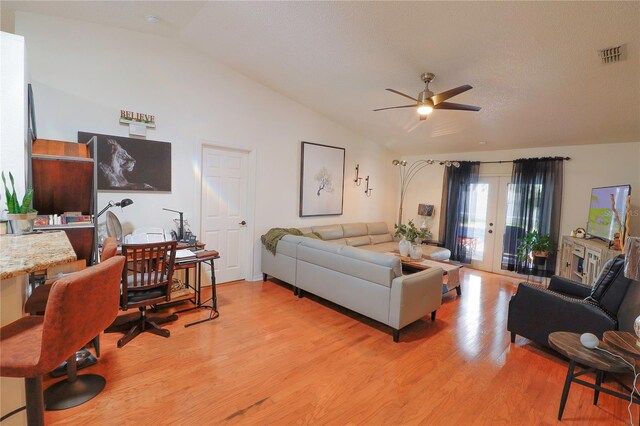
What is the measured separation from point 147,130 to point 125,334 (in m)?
2.27

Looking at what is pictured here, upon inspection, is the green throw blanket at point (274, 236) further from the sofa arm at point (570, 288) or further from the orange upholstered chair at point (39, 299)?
the sofa arm at point (570, 288)

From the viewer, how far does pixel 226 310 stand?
11.5 ft

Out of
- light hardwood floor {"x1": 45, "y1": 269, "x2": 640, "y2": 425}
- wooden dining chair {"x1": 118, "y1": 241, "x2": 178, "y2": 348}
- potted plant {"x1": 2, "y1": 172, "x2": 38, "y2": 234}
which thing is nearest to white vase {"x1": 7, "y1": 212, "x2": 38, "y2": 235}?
potted plant {"x1": 2, "y1": 172, "x2": 38, "y2": 234}

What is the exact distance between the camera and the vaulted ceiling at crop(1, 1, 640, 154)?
8.05ft

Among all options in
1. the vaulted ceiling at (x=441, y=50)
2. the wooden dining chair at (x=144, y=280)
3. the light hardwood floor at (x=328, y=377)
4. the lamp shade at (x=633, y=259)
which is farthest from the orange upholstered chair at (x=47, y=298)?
the lamp shade at (x=633, y=259)

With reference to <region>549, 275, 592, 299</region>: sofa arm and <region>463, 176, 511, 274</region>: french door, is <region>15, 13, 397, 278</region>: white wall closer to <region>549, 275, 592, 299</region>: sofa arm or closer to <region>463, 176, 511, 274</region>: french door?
<region>463, 176, 511, 274</region>: french door

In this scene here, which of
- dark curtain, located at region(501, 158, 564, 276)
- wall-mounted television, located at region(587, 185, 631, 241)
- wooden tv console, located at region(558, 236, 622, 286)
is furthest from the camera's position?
dark curtain, located at region(501, 158, 564, 276)

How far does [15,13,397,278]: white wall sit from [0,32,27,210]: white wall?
101 centimetres

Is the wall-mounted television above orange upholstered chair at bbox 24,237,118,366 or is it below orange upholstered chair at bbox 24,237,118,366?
above

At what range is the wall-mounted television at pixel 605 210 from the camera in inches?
146

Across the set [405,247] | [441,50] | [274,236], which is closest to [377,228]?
[405,247]

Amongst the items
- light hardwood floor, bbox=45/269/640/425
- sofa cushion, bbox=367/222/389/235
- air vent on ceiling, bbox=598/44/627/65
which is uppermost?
air vent on ceiling, bbox=598/44/627/65

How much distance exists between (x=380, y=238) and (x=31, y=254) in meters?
5.63

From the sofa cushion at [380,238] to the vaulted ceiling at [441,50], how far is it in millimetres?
2550
